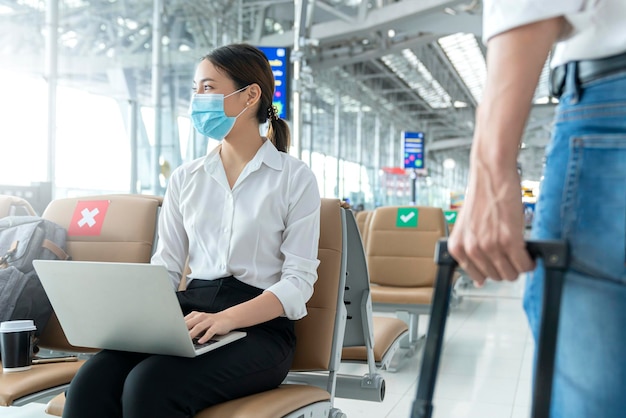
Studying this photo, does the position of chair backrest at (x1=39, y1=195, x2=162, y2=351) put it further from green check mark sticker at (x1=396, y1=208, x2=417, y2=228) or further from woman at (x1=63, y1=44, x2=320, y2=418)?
green check mark sticker at (x1=396, y1=208, x2=417, y2=228)

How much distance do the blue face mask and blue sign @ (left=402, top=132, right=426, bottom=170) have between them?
1438 cm

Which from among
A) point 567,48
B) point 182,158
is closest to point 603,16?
point 567,48

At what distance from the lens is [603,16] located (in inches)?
30.9

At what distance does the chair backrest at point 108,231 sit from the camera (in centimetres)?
241

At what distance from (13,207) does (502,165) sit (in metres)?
2.48

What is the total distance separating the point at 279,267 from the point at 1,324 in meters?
0.93

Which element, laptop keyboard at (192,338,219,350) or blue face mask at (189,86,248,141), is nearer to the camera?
laptop keyboard at (192,338,219,350)

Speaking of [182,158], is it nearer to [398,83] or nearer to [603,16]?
[603,16]

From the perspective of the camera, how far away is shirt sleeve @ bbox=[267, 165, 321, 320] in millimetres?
1828

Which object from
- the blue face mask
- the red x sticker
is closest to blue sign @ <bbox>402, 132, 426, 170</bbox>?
the red x sticker

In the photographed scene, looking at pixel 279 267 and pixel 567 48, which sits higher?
pixel 567 48

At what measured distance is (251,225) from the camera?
192 centimetres

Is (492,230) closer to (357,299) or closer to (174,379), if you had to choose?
(174,379)

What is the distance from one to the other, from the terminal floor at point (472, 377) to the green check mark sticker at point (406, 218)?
93 cm
